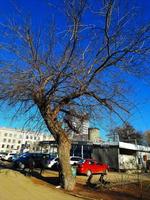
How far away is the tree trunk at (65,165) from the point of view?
535 inches

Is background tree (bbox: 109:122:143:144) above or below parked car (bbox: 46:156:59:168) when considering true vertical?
above

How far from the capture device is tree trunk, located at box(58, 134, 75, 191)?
13594 millimetres

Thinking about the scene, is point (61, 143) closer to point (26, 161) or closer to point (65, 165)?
point (65, 165)

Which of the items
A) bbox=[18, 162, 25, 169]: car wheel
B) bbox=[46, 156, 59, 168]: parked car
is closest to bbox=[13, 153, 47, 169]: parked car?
bbox=[18, 162, 25, 169]: car wheel

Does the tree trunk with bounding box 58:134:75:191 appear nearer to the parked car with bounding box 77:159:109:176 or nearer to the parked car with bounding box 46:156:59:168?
the parked car with bounding box 77:159:109:176

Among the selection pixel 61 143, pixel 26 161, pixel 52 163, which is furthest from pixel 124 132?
pixel 26 161

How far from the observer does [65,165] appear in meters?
14.2

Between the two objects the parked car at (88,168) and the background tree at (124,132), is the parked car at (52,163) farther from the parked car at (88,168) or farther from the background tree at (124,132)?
the background tree at (124,132)

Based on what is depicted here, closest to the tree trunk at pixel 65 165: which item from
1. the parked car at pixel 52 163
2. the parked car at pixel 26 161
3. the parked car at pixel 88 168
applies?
the parked car at pixel 88 168

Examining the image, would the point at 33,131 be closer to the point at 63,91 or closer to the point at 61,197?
the point at 63,91

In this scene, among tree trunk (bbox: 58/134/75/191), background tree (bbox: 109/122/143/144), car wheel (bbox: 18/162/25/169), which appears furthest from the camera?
car wheel (bbox: 18/162/25/169)

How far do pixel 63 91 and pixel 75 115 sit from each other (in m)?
3.06

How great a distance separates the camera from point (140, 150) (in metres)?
37.6

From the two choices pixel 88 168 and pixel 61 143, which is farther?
pixel 88 168
